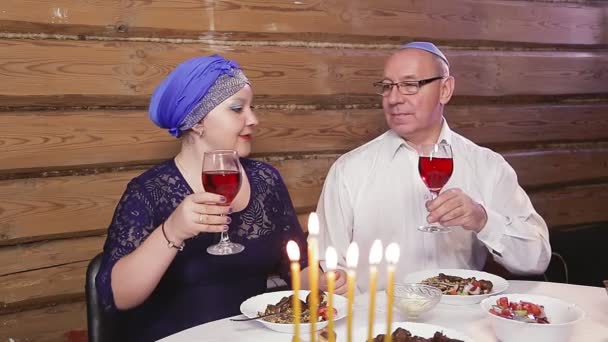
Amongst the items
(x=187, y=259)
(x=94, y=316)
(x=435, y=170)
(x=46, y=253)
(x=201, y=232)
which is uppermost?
(x=435, y=170)

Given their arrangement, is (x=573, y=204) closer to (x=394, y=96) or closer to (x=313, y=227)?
(x=394, y=96)

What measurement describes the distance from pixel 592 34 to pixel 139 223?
404 centimetres

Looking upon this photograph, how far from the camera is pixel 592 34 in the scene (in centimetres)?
530

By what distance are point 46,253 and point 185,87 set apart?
4.51 ft

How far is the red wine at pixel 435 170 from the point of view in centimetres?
258

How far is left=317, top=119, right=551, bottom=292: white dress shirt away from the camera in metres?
3.36

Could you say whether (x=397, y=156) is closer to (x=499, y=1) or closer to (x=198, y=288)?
(x=198, y=288)

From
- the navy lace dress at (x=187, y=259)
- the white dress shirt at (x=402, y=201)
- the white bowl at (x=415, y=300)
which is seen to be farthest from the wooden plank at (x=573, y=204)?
the white bowl at (x=415, y=300)

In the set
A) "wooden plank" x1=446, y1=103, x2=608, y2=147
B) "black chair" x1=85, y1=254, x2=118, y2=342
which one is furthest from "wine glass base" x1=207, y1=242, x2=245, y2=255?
"wooden plank" x1=446, y1=103, x2=608, y2=147

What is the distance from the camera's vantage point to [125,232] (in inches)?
101

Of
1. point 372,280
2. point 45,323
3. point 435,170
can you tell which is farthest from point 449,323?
point 45,323

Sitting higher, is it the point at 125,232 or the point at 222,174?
the point at 222,174

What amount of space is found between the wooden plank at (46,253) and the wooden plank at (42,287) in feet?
0.09

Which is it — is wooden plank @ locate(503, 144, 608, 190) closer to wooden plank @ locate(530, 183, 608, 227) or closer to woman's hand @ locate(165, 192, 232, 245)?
wooden plank @ locate(530, 183, 608, 227)
